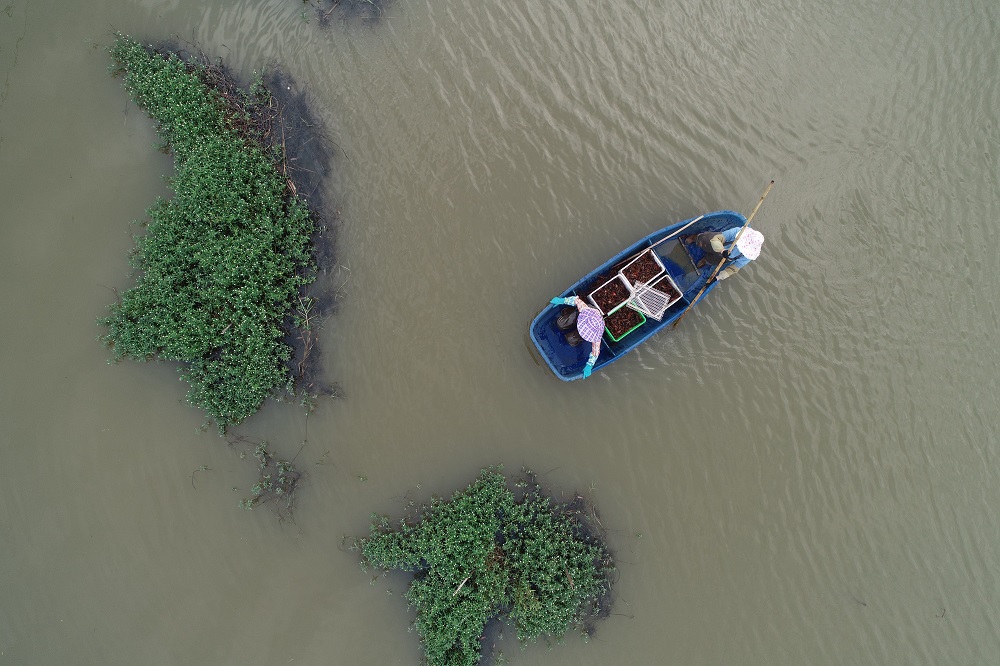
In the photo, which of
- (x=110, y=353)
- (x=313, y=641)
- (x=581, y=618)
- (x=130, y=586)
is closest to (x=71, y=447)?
(x=110, y=353)

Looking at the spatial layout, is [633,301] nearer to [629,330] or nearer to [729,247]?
[629,330]

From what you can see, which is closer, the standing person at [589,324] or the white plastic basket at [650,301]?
the standing person at [589,324]

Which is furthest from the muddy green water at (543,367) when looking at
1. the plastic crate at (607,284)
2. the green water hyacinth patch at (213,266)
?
the plastic crate at (607,284)

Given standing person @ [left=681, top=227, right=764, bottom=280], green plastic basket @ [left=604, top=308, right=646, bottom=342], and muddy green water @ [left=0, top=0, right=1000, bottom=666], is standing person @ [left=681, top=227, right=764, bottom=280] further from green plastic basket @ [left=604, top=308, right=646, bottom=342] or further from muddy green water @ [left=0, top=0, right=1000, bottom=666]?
green plastic basket @ [left=604, top=308, right=646, bottom=342]

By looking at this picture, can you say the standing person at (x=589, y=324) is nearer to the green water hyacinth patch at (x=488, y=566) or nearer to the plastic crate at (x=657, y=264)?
the plastic crate at (x=657, y=264)

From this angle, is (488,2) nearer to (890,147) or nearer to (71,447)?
(890,147)

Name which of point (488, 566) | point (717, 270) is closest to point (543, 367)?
point (717, 270)
